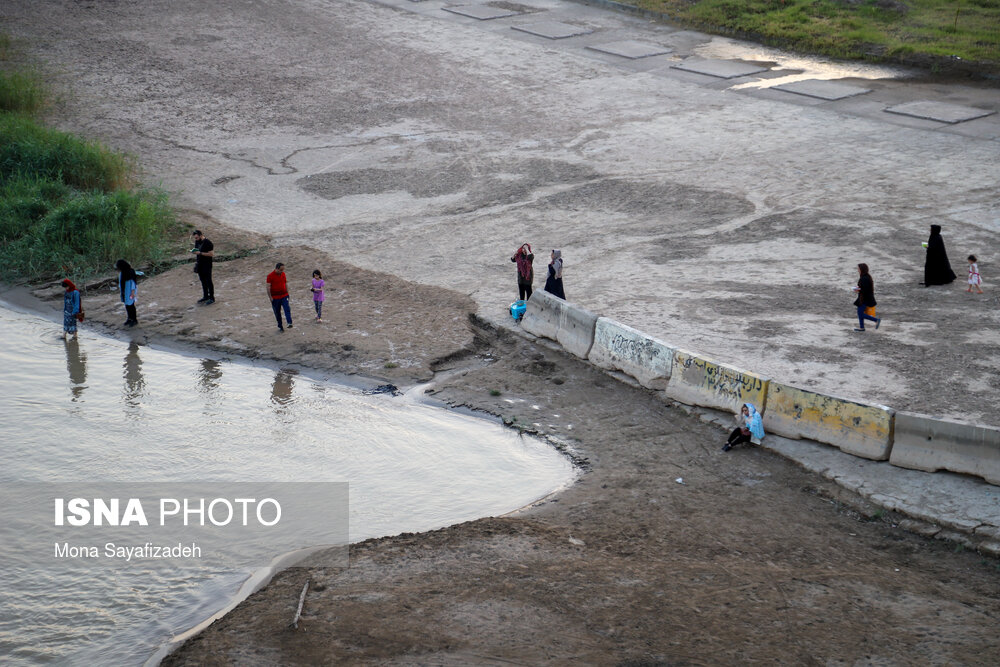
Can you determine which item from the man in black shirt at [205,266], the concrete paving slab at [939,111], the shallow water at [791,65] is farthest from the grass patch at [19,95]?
the concrete paving slab at [939,111]

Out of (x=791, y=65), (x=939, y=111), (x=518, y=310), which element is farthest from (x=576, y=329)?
(x=791, y=65)

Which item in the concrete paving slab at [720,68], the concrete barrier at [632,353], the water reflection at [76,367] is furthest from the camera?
the concrete paving slab at [720,68]

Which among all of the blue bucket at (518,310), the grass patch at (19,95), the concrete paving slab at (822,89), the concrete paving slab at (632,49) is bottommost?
the blue bucket at (518,310)

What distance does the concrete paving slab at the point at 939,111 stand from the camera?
25188mm

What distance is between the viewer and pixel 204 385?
13.6 m

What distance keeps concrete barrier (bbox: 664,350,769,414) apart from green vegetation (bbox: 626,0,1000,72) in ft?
72.2

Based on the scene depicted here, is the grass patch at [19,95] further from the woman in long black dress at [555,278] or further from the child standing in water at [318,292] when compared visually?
the woman in long black dress at [555,278]

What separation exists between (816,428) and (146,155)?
18244 millimetres

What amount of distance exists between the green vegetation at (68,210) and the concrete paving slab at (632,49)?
656 inches

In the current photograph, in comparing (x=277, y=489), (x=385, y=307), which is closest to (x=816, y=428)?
(x=277, y=489)

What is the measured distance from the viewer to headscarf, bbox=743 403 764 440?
11.4 metres

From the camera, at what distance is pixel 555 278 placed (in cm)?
1502

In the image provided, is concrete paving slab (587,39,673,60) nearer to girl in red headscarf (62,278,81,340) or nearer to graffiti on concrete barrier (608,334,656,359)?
graffiti on concrete barrier (608,334,656,359)

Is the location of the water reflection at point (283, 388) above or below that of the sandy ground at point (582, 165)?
below
